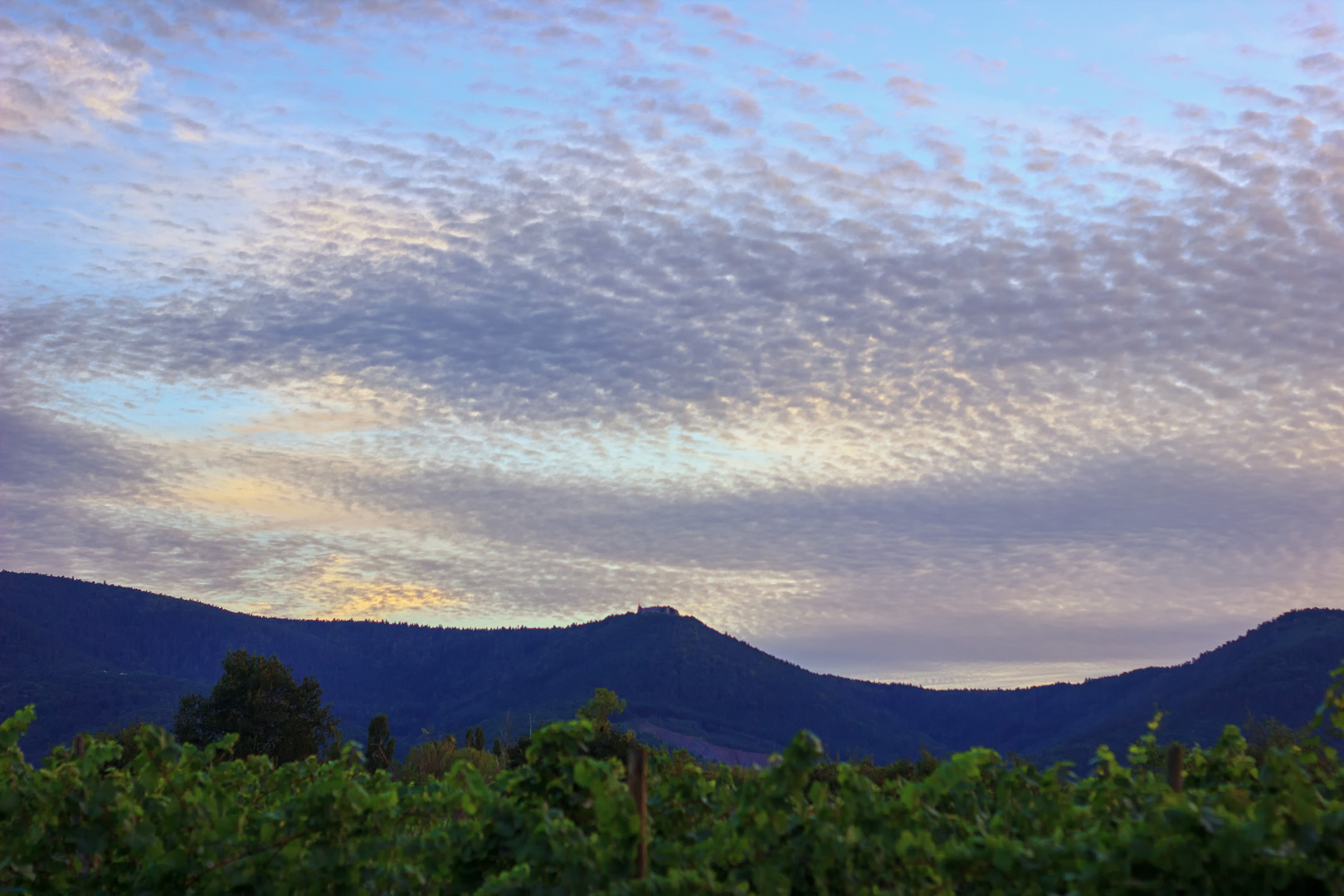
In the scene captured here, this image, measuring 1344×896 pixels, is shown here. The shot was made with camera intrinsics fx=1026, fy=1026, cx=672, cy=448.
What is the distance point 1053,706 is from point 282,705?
163m

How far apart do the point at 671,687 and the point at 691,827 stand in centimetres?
16547

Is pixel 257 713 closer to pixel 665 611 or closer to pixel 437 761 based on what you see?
pixel 437 761

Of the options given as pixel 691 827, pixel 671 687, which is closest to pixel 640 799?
pixel 691 827

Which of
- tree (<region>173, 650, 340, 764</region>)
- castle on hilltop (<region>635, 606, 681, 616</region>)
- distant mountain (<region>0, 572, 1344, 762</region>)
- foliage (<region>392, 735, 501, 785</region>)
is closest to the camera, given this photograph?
foliage (<region>392, 735, 501, 785</region>)

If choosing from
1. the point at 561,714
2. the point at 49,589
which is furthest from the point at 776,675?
the point at 49,589

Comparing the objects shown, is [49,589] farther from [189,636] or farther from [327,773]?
[327,773]

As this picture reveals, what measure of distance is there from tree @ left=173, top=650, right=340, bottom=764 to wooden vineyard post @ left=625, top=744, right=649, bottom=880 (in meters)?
35.7

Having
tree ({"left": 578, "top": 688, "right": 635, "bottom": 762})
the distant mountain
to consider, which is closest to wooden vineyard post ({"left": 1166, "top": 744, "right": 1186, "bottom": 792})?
tree ({"left": 578, "top": 688, "right": 635, "bottom": 762})

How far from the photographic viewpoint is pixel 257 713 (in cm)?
3859

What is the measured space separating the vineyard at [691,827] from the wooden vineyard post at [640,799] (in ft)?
0.07

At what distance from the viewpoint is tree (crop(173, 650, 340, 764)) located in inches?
1505

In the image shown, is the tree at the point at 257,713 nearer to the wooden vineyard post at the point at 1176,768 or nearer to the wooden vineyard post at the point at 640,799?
the wooden vineyard post at the point at 640,799

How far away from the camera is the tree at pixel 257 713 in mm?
38219

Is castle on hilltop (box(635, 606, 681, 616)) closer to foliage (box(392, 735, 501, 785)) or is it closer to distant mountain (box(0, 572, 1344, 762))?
distant mountain (box(0, 572, 1344, 762))
